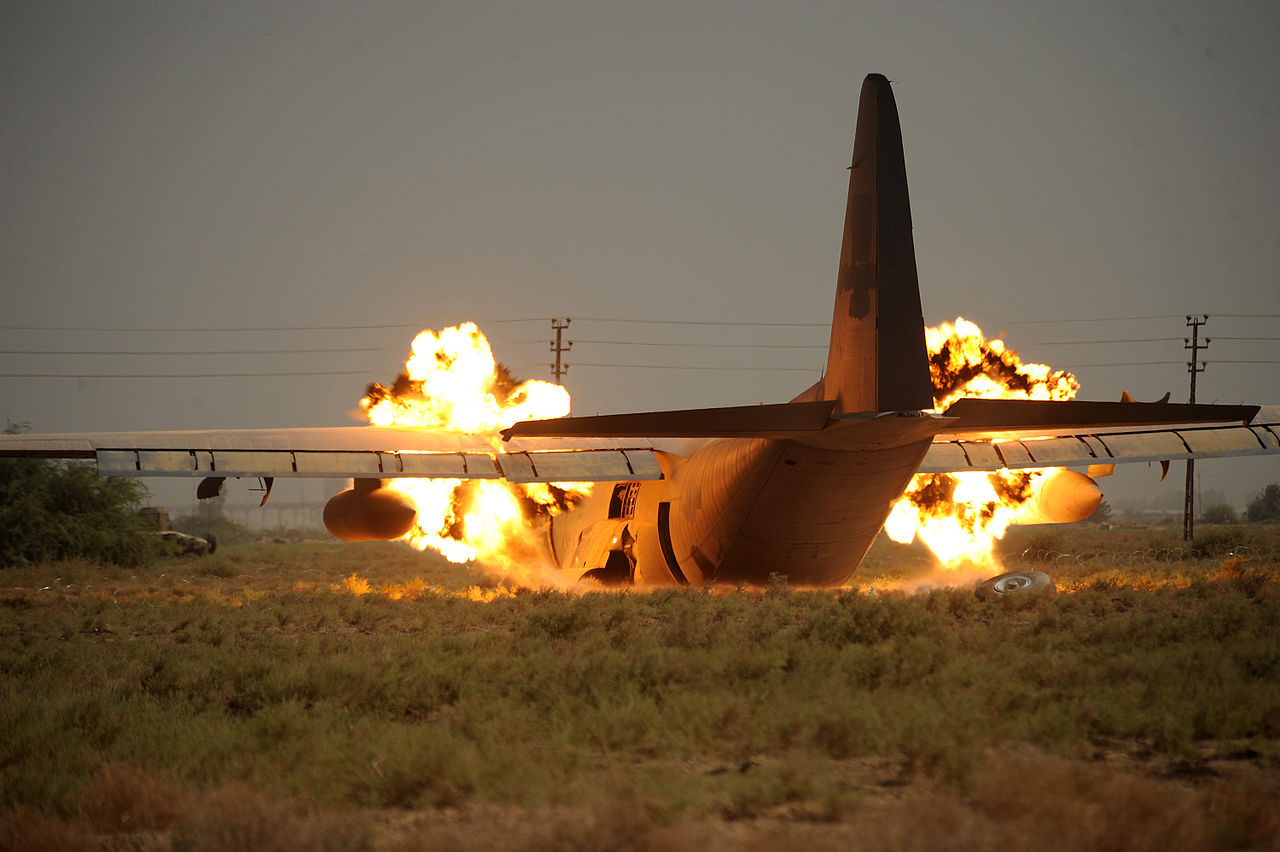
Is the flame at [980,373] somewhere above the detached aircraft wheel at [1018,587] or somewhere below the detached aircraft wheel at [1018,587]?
above

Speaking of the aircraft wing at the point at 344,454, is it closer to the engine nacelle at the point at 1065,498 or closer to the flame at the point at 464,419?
the flame at the point at 464,419

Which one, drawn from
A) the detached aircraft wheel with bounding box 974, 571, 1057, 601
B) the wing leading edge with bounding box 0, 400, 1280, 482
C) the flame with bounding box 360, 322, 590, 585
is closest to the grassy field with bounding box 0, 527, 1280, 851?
the detached aircraft wheel with bounding box 974, 571, 1057, 601

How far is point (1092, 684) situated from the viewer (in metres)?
10.5

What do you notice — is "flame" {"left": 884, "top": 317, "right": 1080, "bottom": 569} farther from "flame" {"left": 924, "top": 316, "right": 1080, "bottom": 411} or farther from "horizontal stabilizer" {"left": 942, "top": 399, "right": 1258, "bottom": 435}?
"horizontal stabilizer" {"left": 942, "top": 399, "right": 1258, "bottom": 435}

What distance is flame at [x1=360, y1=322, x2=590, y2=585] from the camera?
25.1m

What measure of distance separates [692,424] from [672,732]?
641 cm

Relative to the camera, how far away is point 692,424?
1496cm

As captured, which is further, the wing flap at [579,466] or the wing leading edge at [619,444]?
the wing flap at [579,466]

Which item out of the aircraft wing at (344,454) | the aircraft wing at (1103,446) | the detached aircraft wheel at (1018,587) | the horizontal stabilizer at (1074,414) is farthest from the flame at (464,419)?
the horizontal stabilizer at (1074,414)

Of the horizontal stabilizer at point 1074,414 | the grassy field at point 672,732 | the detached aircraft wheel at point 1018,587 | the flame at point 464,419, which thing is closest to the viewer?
the grassy field at point 672,732

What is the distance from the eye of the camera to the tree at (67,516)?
42.2 meters

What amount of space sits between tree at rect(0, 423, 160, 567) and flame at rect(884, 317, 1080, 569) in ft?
105

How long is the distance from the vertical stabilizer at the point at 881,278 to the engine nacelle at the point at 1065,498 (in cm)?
Answer: 833

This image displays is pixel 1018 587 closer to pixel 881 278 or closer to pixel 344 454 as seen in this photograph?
pixel 881 278
